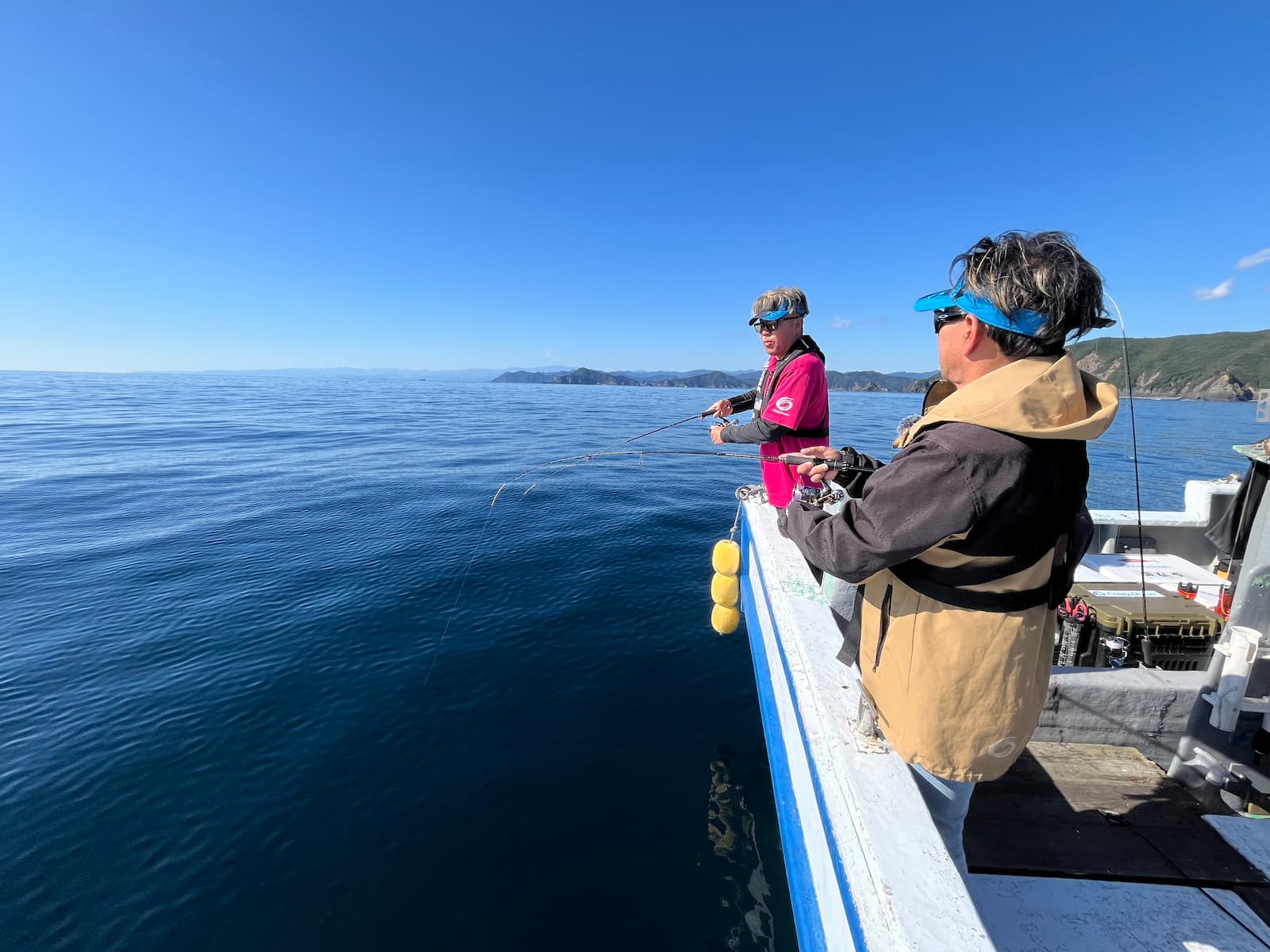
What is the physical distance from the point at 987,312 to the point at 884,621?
1186 mm

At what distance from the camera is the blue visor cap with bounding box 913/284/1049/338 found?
157 cm

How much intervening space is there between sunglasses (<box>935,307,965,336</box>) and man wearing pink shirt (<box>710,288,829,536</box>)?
2154mm

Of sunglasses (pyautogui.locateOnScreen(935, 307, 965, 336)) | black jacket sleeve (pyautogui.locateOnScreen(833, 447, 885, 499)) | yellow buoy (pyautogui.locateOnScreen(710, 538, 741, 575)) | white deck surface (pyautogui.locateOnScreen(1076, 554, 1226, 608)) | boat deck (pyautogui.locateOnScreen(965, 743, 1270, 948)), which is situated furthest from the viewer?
white deck surface (pyautogui.locateOnScreen(1076, 554, 1226, 608))

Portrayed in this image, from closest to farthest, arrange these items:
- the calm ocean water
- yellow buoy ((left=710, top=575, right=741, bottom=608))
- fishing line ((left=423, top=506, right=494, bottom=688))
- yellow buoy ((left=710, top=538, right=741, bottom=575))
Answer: the calm ocean water
yellow buoy ((left=710, top=538, right=741, bottom=575))
yellow buoy ((left=710, top=575, right=741, bottom=608))
fishing line ((left=423, top=506, right=494, bottom=688))

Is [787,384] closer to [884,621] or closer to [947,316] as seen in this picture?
[947,316]

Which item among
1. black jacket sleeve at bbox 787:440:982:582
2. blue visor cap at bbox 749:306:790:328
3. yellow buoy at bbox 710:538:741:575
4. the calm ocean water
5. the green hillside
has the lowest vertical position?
the calm ocean water

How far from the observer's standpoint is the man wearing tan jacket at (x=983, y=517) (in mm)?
1479

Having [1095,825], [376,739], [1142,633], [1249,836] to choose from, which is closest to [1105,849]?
[1095,825]

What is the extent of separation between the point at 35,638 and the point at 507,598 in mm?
7896

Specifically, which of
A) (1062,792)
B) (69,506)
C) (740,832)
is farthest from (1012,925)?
(69,506)

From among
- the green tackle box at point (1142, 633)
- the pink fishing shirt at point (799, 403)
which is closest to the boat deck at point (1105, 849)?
the green tackle box at point (1142, 633)

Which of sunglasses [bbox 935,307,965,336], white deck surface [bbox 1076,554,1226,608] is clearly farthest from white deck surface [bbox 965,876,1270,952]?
white deck surface [bbox 1076,554,1226,608]

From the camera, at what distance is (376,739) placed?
6172mm

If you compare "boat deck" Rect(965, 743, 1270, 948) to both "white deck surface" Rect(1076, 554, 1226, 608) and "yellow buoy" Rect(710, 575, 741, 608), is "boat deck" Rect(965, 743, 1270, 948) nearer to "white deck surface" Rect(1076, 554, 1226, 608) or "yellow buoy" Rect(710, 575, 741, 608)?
"yellow buoy" Rect(710, 575, 741, 608)
